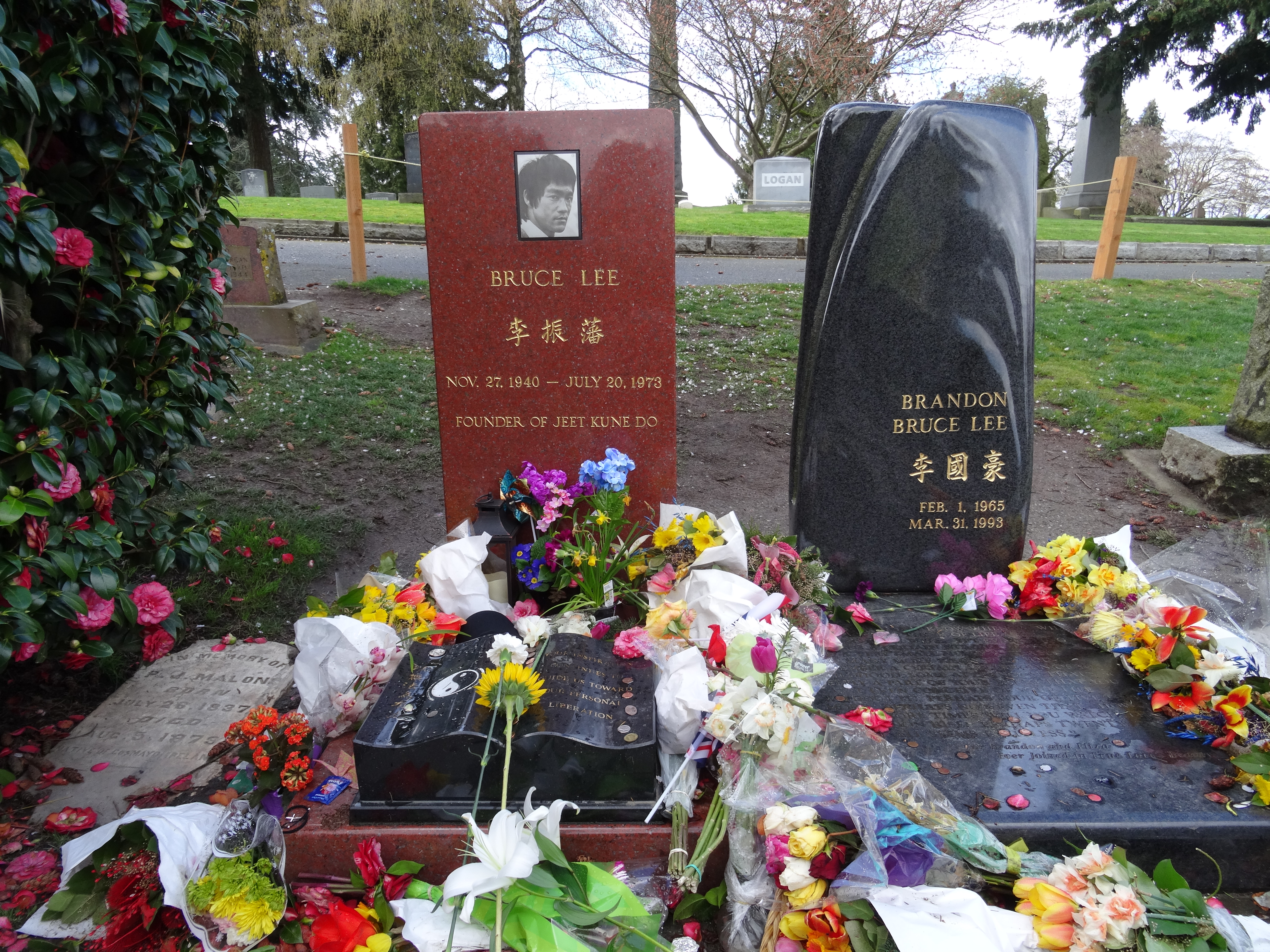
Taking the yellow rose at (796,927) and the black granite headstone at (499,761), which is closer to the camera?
the yellow rose at (796,927)

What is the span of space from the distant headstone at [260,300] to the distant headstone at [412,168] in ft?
34.6

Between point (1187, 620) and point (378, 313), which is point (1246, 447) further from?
point (378, 313)

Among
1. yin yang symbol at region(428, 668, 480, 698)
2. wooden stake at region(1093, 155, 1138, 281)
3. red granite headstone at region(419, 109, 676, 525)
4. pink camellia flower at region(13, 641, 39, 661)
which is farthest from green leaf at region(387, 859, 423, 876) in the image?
wooden stake at region(1093, 155, 1138, 281)

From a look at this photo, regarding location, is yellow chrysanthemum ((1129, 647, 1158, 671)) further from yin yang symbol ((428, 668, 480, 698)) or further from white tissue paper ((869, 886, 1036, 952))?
yin yang symbol ((428, 668, 480, 698))

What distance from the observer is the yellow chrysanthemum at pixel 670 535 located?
2.95m

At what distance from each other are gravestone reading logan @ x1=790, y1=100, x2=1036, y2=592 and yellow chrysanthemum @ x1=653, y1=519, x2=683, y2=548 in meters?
0.53

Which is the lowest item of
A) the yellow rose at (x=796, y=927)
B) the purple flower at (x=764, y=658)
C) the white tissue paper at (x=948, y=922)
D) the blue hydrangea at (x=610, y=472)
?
the yellow rose at (x=796, y=927)

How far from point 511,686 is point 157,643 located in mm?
1548

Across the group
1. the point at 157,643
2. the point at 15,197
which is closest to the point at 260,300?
the point at 157,643

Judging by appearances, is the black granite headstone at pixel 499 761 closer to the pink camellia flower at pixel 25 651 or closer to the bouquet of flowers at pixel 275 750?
the bouquet of flowers at pixel 275 750

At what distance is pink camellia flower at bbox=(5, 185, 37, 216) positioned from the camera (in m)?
1.87

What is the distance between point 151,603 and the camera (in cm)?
256

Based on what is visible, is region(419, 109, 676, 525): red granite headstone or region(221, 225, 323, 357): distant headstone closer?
region(419, 109, 676, 525): red granite headstone

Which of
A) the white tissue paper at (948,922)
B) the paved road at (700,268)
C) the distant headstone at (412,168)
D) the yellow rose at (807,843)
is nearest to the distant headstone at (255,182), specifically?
the distant headstone at (412,168)
